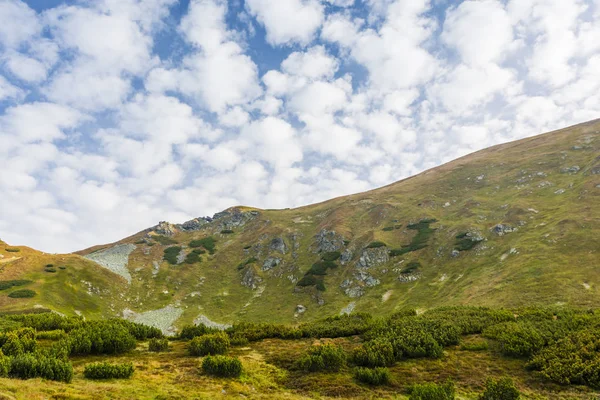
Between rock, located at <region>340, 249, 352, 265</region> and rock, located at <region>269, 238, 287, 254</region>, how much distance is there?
67.6ft

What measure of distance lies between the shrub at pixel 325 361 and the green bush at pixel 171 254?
91497 mm

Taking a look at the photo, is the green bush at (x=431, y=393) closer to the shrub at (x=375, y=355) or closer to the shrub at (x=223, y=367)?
the shrub at (x=375, y=355)

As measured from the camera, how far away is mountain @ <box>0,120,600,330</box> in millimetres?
53500

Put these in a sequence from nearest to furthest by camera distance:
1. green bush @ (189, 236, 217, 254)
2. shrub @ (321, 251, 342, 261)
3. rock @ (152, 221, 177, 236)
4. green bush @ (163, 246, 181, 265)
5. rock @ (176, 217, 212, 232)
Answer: shrub @ (321, 251, 342, 261) → green bush @ (163, 246, 181, 265) → green bush @ (189, 236, 217, 254) → rock @ (152, 221, 177, 236) → rock @ (176, 217, 212, 232)

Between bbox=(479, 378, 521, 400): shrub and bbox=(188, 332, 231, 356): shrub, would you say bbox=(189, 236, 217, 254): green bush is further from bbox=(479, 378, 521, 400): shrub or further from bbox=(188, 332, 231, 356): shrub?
bbox=(479, 378, 521, 400): shrub

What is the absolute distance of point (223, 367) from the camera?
15.3 metres

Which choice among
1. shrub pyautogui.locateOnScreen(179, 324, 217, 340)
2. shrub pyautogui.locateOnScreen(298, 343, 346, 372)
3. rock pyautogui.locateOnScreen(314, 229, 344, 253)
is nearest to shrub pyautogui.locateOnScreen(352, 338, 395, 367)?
shrub pyautogui.locateOnScreen(298, 343, 346, 372)

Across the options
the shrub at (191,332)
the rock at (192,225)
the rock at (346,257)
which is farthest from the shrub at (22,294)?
the rock at (192,225)

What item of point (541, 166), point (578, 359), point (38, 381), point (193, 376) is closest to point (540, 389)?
point (578, 359)

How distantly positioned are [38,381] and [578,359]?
72.8 feet

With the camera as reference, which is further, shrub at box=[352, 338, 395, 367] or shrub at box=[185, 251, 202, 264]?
shrub at box=[185, 251, 202, 264]

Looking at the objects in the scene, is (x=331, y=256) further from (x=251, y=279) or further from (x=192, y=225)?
(x=192, y=225)

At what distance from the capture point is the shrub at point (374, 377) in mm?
15133

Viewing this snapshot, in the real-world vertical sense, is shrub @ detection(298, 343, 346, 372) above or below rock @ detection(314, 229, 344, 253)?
below
